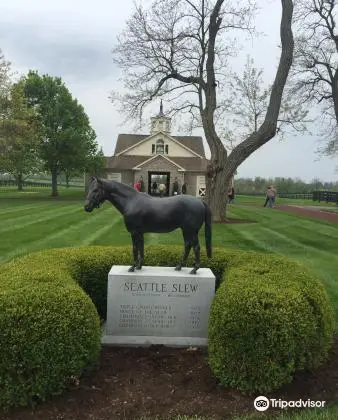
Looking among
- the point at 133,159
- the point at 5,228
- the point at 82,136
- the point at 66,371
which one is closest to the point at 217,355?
the point at 66,371

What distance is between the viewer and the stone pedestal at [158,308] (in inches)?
221

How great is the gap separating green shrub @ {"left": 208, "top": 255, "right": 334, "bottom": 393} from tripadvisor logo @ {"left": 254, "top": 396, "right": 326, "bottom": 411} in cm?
11

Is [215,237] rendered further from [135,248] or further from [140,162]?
[140,162]

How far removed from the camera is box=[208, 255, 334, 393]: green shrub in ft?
14.3

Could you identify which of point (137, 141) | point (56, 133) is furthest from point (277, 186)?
point (56, 133)

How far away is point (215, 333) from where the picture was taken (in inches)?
182

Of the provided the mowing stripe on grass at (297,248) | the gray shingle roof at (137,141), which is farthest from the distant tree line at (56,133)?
the mowing stripe on grass at (297,248)

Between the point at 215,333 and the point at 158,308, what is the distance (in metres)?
1.21

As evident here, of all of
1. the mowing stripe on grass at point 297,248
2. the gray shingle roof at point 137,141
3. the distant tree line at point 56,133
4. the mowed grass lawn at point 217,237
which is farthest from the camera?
the gray shingle roof at point 137,141

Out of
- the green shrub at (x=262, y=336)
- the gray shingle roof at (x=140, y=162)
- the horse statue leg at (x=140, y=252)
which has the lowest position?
the green shrub at (x=262, y=336)

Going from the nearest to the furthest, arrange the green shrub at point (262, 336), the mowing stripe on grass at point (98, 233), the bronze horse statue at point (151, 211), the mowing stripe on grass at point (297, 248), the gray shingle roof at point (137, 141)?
the green shrub at point (262, 336) → the bronze horse statue at point (151, 211) → the mowing stripe on grass at point (297, 248) → the mowing stripe on grass at point (98, 233) → the gray shingle roof at point (137, 141)

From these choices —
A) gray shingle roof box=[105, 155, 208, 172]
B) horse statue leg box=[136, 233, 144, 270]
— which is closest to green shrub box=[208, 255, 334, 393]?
horse statue leg box=[136, 233, 144, 270]

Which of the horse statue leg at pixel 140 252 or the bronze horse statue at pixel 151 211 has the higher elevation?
the bronze horse statue at pixel 151 211

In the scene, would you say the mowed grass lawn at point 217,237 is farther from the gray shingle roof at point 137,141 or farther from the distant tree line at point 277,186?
the distant tree line at point 277,186
